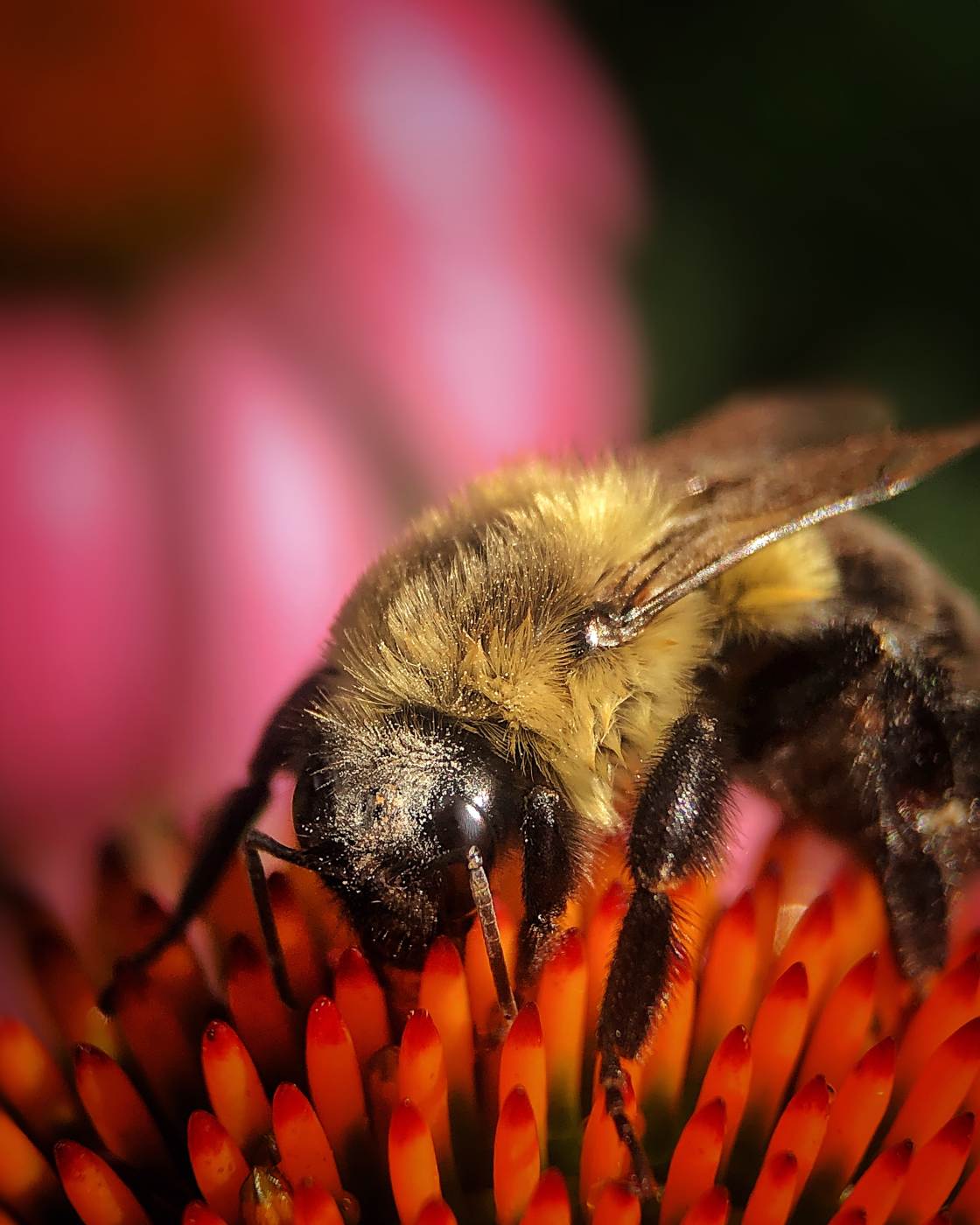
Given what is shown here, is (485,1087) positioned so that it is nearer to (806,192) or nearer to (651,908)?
(651,908)

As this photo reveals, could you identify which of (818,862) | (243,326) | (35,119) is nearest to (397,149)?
(243,326)

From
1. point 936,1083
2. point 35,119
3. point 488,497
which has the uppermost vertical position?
point 35,119

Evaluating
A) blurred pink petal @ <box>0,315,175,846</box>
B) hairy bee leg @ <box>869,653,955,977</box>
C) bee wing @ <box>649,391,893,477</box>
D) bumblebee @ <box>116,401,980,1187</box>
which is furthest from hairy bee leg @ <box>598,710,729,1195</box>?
blurred pink petal @ <box>0,315,175,846</box>

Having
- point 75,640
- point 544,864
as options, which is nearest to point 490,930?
point 544,864

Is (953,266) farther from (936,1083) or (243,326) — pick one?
(936,1083)

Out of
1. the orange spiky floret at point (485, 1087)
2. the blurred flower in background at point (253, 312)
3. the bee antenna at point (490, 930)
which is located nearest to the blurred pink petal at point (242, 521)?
the blurred flower in background at point (253, 312)

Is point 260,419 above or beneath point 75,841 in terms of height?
above
